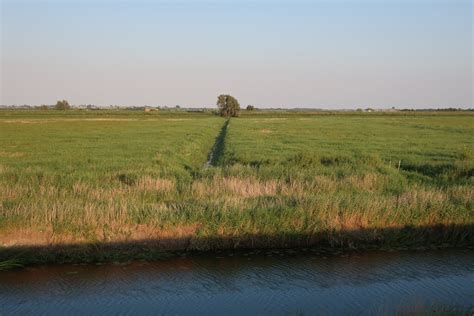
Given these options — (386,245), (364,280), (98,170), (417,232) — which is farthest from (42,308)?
(98,170)

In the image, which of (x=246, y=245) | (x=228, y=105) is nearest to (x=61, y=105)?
(x=228, y=105)

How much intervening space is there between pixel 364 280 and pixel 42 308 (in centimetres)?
618

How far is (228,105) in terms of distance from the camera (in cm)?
12031

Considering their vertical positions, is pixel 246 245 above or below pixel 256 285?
above

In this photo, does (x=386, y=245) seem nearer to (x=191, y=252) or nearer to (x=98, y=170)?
(x=191, y=252)

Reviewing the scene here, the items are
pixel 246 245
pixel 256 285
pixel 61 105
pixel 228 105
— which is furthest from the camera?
pixel 61 105

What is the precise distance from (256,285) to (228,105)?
112045 millimetres

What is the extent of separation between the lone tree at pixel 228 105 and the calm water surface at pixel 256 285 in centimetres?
11012

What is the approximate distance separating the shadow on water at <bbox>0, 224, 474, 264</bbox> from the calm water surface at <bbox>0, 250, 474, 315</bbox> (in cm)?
35

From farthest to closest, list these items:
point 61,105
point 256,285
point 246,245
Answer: point 61,105 < point 246,245 < point 256,285

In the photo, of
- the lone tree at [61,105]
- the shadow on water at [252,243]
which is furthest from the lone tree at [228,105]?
the shadow on water at [252,243]

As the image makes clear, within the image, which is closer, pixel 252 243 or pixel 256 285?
pixel 256 285

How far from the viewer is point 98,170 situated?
1989 centimetres

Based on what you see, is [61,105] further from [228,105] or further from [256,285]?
[256,285]
